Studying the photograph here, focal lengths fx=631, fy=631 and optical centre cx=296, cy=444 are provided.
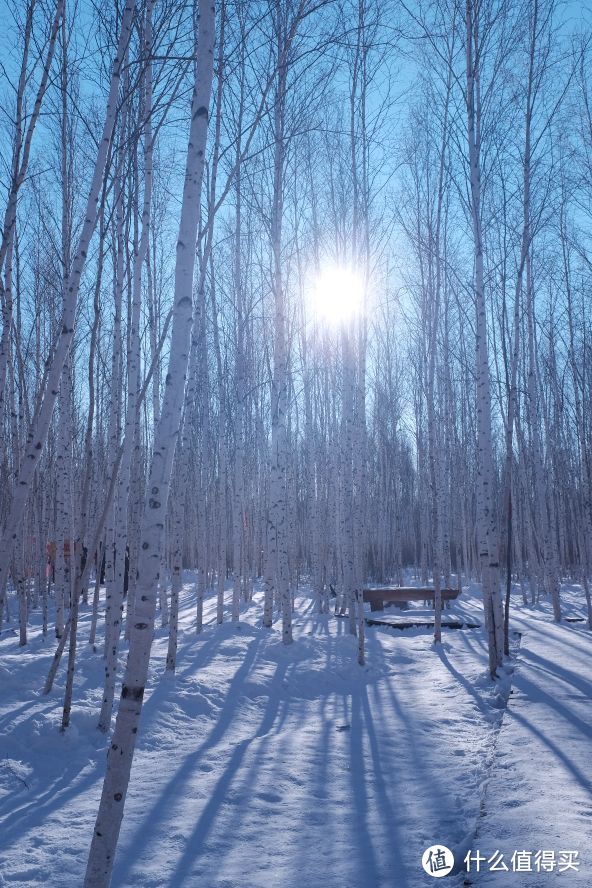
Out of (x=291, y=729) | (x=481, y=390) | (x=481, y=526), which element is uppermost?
(x=481, y=390)

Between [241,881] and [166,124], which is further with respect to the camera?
[166,124]

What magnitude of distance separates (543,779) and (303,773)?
1426mm

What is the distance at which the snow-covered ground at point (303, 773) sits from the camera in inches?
109

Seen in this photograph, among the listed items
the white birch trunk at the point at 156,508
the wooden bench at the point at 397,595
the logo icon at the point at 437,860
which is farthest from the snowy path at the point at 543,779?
the wooden bench at the point at 397,595

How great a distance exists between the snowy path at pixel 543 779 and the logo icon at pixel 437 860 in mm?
139

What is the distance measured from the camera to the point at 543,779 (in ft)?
11.2

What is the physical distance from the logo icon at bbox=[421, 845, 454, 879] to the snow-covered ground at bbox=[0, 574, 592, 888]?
0.04 m

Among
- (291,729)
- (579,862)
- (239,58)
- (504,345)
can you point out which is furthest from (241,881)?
(504,345)

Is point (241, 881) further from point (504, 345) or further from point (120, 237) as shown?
point (504, 345)

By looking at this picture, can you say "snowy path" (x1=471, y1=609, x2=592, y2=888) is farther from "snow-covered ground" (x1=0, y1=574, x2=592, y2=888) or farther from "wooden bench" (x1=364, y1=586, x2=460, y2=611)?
"wooden bench" (x1=364, y1=586, x2=460, y2=611)

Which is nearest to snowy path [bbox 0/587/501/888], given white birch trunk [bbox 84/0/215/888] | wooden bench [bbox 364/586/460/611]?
white birch trunk [bbox 84/0/215/888]

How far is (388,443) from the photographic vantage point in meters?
23.9

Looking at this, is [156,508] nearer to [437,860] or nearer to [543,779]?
[437,860]

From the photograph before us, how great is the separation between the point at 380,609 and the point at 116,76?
1180 cm
